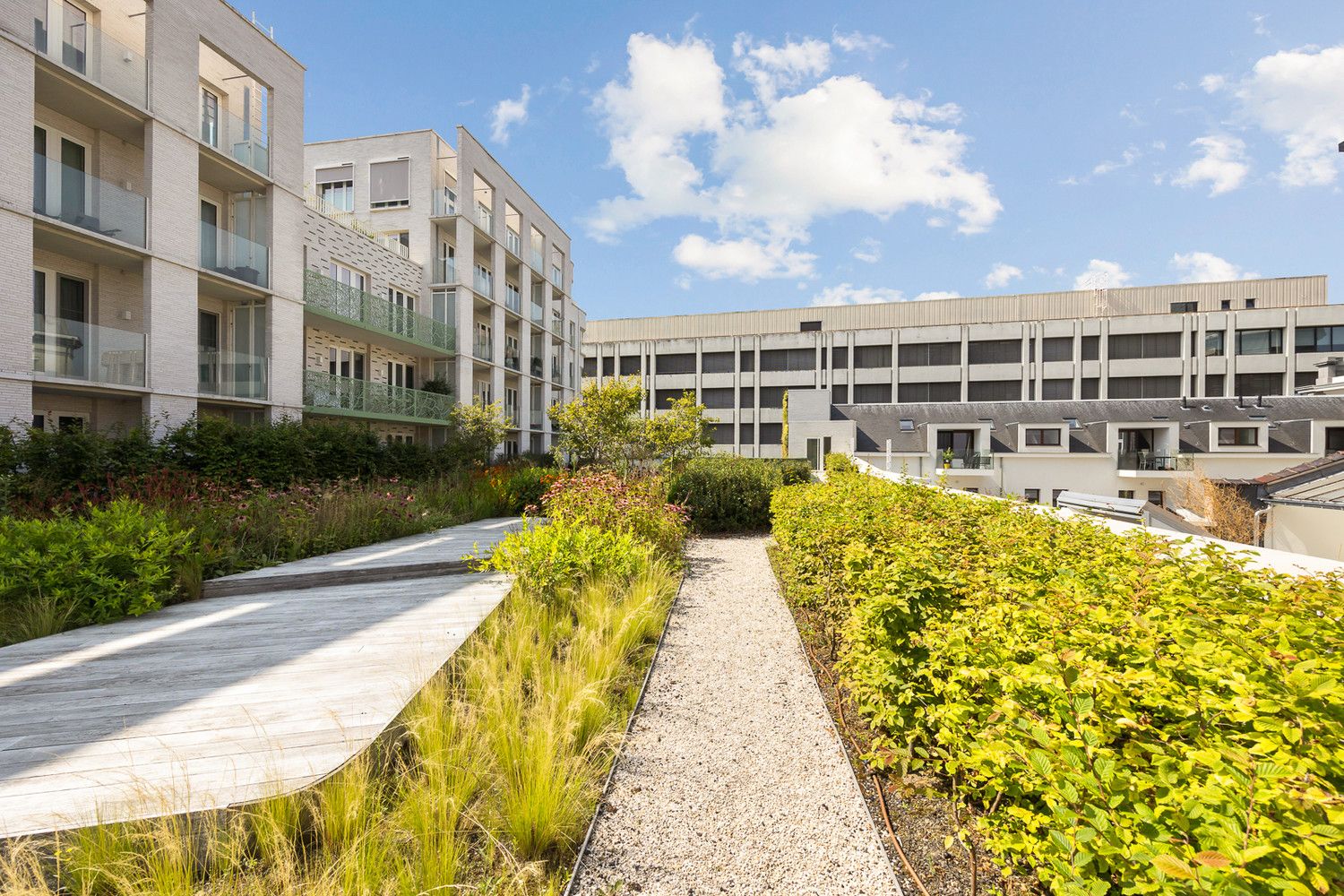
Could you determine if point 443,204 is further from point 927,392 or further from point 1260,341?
point 1260,341

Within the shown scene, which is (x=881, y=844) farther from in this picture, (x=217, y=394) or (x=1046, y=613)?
(x=217, y=394)

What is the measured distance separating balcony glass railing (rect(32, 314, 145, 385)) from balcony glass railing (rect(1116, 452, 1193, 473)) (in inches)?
1573

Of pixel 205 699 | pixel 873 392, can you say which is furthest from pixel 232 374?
pixel 873 392

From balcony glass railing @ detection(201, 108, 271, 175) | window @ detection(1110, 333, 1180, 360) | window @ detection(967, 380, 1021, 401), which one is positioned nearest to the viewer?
balcony glass railing @ detection(201, 108, 271, 175)

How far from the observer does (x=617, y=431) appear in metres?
17.1

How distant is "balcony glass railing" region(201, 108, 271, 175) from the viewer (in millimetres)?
14688

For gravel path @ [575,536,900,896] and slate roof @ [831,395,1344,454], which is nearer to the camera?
gravel path @ [575,536,900,896]

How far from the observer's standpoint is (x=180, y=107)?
13.5m

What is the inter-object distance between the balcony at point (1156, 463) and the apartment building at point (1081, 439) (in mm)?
47

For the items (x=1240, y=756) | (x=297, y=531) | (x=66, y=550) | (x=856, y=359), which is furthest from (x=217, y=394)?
(x=856, y=359)

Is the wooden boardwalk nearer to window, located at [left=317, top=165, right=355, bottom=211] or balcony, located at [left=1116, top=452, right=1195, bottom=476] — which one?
window, located at [left=317, top=165, right=355, bottom=211]

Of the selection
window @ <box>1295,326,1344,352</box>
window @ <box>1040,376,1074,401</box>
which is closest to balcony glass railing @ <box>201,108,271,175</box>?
window @ <box>1040,376,1074,401</box>

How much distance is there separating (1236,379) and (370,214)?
58.0m

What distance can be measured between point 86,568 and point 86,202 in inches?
436
